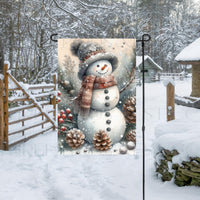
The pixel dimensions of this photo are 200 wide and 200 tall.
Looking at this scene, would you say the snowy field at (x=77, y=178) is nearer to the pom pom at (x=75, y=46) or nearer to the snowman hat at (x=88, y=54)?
the snowman hat at (x=88, y=54)

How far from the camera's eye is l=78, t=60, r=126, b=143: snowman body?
12.6ft

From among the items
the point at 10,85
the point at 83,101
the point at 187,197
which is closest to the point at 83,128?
the point at 83,101

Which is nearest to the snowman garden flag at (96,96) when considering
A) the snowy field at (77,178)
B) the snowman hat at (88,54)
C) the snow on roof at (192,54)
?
the snowman hat at (88,54)

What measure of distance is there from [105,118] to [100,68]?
66 cm

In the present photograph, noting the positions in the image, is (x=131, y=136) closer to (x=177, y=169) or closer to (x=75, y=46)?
(x=177, y=169)

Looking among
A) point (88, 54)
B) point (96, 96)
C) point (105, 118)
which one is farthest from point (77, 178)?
point (88, 54)

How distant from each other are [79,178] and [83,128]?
844 millimetres

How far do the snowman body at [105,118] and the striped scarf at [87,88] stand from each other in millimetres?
55

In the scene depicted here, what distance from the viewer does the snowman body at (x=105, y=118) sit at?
3.85 meters

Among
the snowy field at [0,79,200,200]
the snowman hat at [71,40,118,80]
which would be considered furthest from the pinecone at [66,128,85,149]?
the snowman hat at [71,40,118,80]

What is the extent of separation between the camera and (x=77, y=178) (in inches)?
167

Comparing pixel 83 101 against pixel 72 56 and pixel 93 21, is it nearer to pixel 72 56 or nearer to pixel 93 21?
pixel 72 56

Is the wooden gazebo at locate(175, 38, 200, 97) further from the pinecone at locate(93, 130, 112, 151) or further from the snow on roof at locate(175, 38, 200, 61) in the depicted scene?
the pinecone at locate(93, 130, 112, 151)

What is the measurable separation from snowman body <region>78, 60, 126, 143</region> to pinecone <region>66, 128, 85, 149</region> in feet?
0.23
